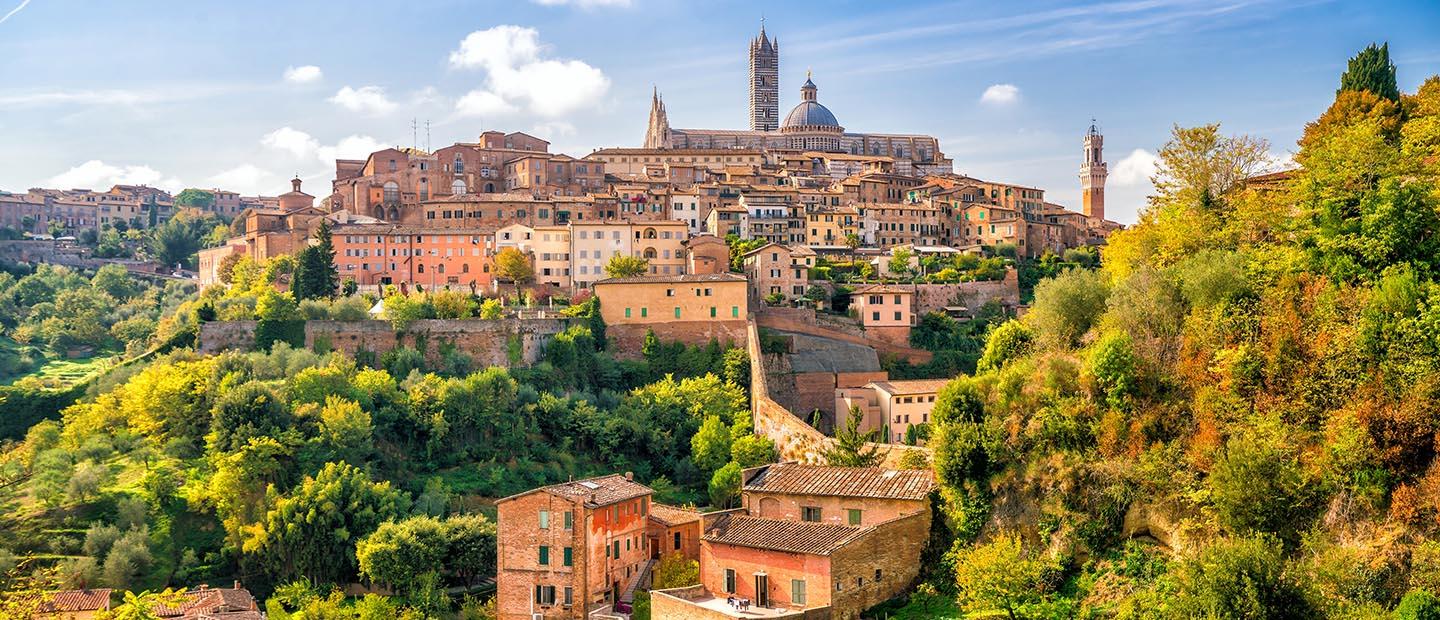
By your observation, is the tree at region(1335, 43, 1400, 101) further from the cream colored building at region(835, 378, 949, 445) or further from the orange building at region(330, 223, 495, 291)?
the orange building at region(330, 223, 495, 291)

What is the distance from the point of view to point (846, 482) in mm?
29141

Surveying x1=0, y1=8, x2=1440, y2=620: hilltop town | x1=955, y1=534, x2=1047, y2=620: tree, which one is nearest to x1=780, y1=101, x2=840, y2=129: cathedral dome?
x1=0, y1=8, x2=1440, y2=620: hilltop town

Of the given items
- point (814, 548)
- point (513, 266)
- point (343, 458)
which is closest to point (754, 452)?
Result: point (343, 458)

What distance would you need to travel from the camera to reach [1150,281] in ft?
91.4

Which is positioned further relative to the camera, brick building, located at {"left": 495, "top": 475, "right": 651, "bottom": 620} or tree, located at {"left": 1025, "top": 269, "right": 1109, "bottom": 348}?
brick building, located at {"left": 495, "top": 475, "right": 651, "bottom": 620}

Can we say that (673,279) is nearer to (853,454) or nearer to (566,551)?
(566,551)

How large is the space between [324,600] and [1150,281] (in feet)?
→ 71.5

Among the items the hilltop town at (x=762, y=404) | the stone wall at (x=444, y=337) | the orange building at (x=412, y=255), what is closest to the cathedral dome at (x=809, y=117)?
the hilltop town at (x=762, y=404)

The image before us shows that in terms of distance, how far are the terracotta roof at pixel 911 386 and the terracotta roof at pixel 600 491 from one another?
576 inches

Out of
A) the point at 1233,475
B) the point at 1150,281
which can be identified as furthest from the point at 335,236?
the point at 1233,475

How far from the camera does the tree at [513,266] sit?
197ft

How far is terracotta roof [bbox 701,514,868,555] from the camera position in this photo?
88.6 feet

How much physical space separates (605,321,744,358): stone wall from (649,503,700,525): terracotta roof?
564 inches

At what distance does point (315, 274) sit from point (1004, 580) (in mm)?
40094
